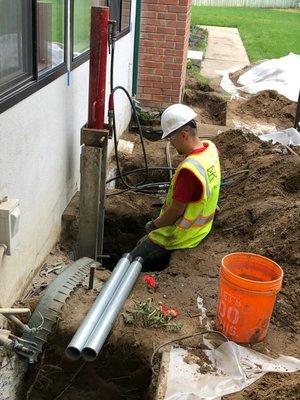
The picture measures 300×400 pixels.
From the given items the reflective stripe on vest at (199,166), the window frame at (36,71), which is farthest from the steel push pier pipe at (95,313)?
the window frame at (36,71)

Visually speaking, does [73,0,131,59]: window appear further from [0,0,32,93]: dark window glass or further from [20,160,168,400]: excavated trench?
[20,160,168,400]: excavated trench

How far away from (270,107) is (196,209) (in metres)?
6.09

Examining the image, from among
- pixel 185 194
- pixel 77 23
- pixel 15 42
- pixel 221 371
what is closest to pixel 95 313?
pixel 221 371

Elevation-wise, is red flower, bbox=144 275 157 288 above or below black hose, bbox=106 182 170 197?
A: above

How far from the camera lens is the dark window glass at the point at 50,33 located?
3760 millimetres

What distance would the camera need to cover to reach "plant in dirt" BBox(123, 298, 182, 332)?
3320mm

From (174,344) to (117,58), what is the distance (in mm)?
4519

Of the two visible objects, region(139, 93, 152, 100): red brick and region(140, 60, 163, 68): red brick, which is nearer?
region(140, 60, 163, 68): red brick

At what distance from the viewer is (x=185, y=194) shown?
394 centimetres

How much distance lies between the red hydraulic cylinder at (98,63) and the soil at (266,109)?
5.12 m

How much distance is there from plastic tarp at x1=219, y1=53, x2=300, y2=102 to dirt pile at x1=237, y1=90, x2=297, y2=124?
0.52m

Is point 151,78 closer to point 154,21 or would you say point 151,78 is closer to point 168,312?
point 154,21

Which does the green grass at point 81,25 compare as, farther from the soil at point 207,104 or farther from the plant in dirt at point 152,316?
the soil at point 207,104

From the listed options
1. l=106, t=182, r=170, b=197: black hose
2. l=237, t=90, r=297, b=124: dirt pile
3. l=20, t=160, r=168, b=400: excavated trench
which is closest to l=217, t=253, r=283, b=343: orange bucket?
l=20, t=160, r=168, b=400: excavated trench
